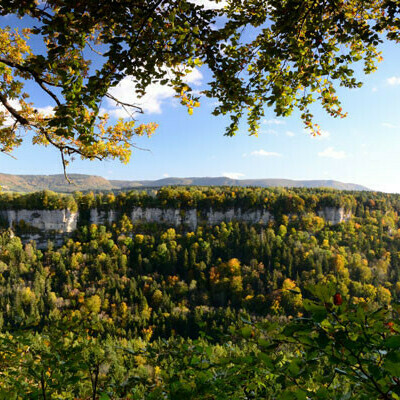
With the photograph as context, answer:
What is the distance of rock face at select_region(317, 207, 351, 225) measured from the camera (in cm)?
12231

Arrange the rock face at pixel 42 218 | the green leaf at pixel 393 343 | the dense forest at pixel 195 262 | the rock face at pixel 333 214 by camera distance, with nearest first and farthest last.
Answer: the green leaf at pixel 393 343, the dense forest at pixel 195 262, the rock face at pixel 42 218, the rock face at pixel 333 214

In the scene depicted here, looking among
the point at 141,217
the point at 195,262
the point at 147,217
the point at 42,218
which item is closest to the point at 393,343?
the point at 195,262

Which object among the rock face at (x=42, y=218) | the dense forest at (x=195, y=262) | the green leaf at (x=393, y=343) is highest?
the green leaf at (x=393, y=343)

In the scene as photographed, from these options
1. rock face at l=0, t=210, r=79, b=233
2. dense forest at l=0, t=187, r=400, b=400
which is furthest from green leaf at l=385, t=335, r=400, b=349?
rock face at l=0, t=210, r=79, b=233

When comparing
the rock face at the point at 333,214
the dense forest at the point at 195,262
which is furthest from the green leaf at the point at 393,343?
the rock face at the point at 333,214

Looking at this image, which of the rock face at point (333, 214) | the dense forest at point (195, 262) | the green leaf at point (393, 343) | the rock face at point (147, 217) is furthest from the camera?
the rock face at point (333, 214)

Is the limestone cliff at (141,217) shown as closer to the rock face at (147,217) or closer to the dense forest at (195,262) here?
the rock face at (147,217)

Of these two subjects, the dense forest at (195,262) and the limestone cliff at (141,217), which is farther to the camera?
the limestone cliff at (141,217)

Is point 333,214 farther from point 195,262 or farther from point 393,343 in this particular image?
point 393,343

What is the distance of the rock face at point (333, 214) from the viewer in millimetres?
122312

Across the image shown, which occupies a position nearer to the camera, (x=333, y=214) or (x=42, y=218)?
(x=42, y=218)

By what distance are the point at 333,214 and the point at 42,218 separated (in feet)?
433

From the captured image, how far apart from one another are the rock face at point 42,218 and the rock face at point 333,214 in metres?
117

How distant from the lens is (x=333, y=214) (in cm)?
12281
